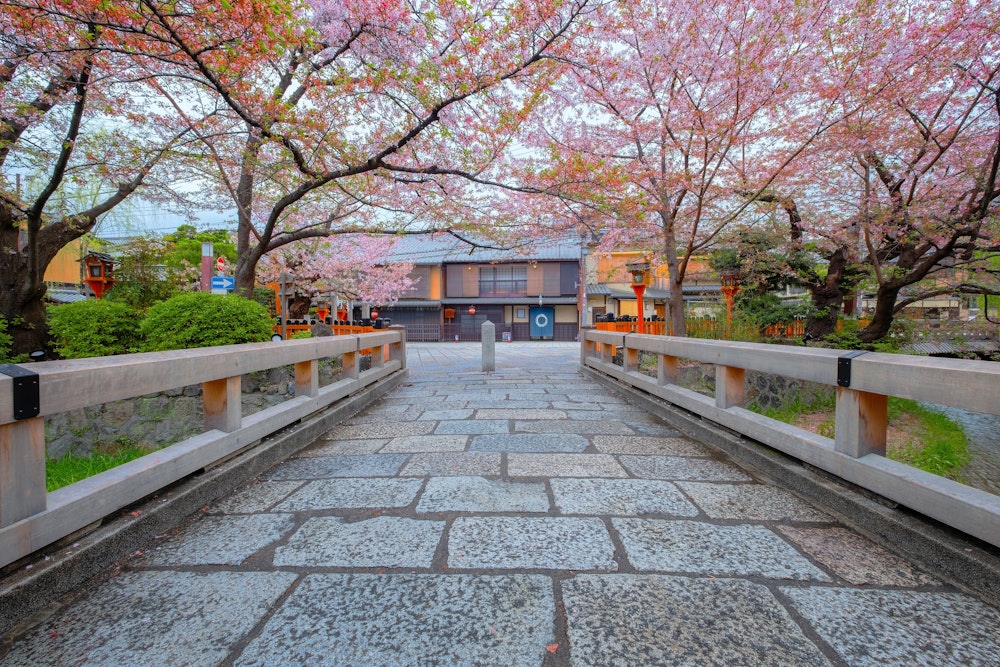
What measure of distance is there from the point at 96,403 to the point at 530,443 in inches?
105

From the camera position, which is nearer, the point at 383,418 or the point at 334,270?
Answer: the point at 383,418

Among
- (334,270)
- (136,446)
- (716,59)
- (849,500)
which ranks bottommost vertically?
(136,446)

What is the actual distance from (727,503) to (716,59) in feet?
18.2

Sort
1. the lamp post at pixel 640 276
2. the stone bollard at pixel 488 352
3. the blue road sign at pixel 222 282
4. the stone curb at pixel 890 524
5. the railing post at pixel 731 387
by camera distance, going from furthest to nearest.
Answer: the stone bollard at pixel 488 352
the lamp post at pixel 640 276
the blue road sign at pixel 222 282
the railing post at pixel 731 387
the stone curb at pixel 890 524

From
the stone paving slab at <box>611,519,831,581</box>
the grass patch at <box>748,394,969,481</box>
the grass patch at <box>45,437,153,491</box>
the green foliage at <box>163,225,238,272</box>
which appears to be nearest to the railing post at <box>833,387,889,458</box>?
the stone paving slab at <box>611,519,831,581</box>

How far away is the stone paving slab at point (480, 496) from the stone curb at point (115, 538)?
1.18 m

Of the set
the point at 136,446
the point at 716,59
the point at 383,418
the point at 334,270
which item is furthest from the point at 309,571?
the point at 334,270

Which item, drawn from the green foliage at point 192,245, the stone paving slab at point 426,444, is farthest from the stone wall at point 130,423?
the green foliage at point 192,245

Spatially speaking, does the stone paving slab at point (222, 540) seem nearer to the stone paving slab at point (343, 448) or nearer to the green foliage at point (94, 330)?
the stone paving slab at point (343, 448)

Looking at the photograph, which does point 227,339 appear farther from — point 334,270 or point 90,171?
point 334,270

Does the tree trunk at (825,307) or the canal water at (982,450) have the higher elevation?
the tree trunk at (825,307)

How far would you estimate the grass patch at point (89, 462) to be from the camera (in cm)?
301

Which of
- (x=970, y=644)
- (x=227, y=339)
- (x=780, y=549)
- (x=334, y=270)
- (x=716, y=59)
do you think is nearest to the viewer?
(x=970, y=644)

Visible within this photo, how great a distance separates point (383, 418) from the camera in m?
4.66
